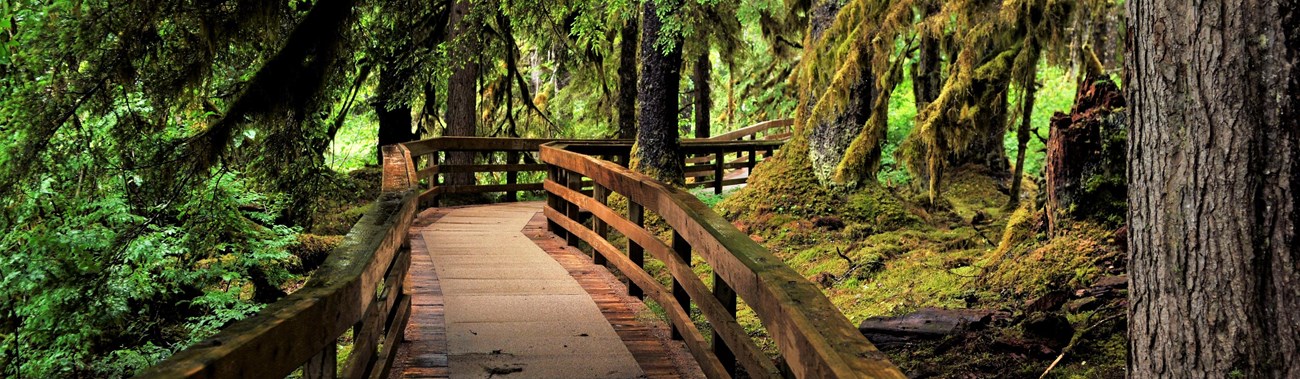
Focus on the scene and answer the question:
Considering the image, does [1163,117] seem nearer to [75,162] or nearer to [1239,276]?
[1239,276]

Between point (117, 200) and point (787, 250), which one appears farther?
Answer: point (787, 250)

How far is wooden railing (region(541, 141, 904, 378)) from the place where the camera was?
2.82 m

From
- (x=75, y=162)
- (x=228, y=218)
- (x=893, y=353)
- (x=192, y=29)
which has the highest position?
(x=192, y=29)

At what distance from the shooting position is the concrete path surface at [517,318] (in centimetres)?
528

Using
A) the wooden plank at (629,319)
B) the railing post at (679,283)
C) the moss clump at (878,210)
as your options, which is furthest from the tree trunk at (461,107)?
the railing post at (679,283)

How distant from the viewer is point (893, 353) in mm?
6016

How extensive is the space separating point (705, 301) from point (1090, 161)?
3.09 metres

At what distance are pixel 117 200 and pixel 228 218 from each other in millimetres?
973

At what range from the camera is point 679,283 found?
5957mm

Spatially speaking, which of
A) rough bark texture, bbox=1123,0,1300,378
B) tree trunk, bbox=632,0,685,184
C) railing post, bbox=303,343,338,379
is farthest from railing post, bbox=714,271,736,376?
tree trunk, bbox=632,0,685,184

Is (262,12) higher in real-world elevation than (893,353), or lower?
higher

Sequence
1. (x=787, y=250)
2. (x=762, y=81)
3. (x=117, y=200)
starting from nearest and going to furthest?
(x=117, y=200) < (x=787, y=250) < (x=762, y=81)

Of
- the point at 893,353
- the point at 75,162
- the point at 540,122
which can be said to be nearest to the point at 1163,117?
the point at 893,353

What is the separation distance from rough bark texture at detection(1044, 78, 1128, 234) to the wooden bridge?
227 centimetres
